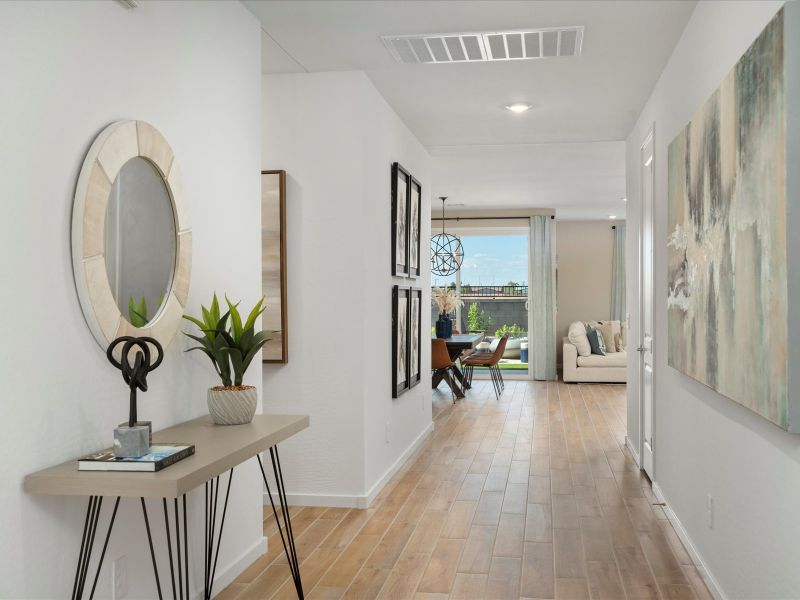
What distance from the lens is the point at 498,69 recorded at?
446cm

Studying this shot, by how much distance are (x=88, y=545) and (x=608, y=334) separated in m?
10.6

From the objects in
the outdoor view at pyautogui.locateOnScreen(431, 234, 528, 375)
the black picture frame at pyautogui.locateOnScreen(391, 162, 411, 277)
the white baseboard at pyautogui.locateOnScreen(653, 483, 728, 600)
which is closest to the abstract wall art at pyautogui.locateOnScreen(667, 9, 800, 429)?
the white baseboard at pyautogui.locateOnScreen(653, 483, 728, 600)

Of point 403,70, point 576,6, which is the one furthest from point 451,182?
point 576,6

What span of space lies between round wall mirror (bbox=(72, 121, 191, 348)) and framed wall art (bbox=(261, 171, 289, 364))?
1.67m

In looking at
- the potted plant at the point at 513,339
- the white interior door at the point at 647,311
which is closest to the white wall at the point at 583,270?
the potted plant at the point at 513,339

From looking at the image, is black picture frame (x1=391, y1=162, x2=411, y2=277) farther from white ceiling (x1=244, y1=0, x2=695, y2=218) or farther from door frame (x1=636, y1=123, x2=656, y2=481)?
door frame (x1=636, y1=123, x2=656, y2=481)

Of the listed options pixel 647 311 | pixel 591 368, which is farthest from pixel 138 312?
pixel 591 368

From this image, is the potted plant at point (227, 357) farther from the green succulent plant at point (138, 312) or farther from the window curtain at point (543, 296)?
the window curtain at point (543, 296)

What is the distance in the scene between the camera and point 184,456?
2.19 m

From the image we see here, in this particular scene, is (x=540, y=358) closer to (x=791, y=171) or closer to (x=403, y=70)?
(x=403, y=70)

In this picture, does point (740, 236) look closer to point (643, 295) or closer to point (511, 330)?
point (643, 295)

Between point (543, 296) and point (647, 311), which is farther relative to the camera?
point (543, 296)

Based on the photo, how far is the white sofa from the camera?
11.2 metres

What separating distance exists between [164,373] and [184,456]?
61 centimetres
